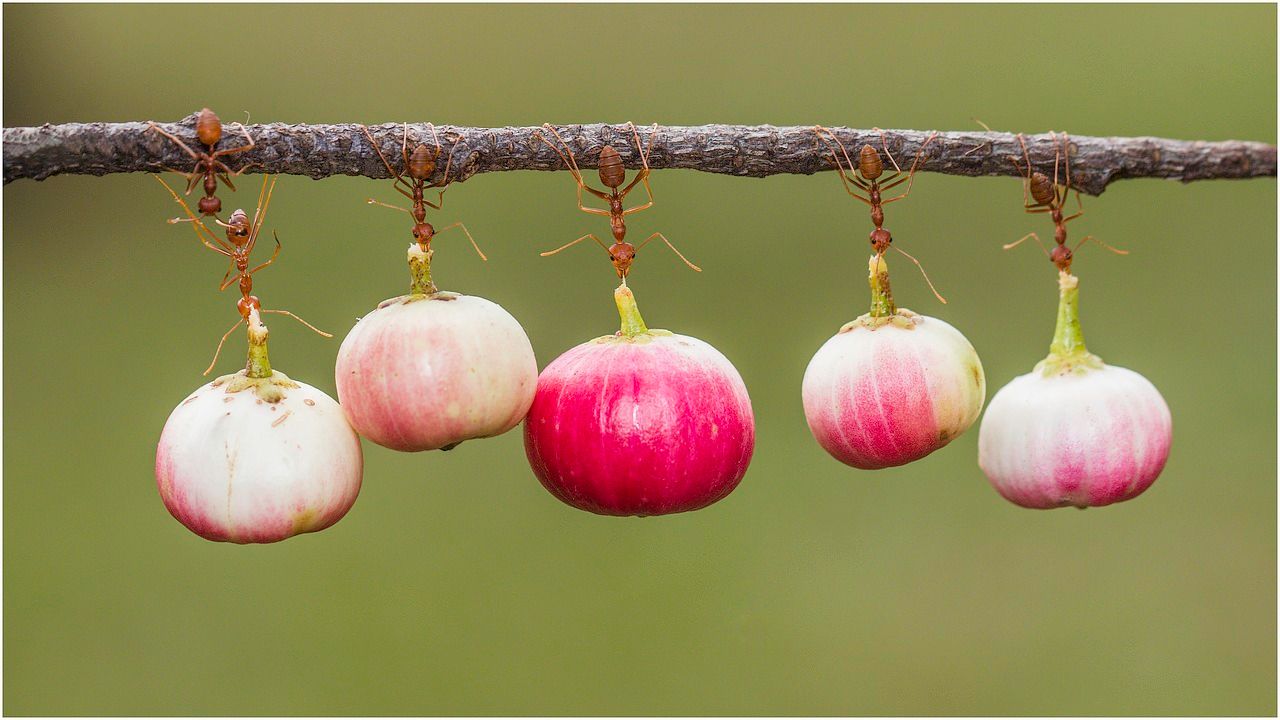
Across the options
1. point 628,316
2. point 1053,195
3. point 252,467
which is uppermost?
point 1053,195

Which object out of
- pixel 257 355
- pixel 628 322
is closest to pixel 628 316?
pixel 628 322

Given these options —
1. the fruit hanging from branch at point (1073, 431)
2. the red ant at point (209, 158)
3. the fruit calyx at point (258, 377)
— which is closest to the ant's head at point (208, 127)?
the red ant at point (209, 158)

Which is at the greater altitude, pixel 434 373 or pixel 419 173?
pixel 419 173

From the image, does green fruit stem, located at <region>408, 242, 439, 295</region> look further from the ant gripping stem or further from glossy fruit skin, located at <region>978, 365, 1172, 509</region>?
glossy fruit skin, located at <region>978, 365, 1172, 509</region>

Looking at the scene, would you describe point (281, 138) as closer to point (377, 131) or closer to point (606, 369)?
point (377, 131)

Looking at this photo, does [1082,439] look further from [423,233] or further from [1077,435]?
[423,233]

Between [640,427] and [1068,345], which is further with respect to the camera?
[1068,345]

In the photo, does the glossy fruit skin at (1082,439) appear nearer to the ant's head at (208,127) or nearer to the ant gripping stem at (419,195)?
the ant gripping stem at (419,195)
